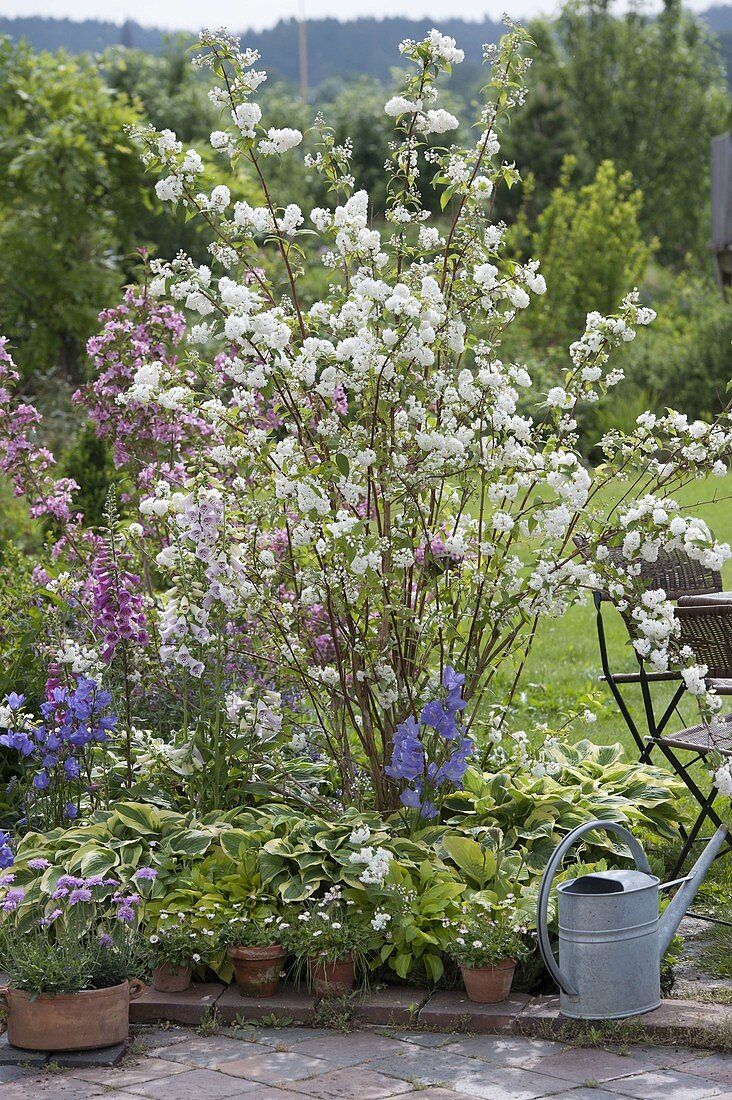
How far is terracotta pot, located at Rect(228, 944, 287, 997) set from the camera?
3725 millimetres

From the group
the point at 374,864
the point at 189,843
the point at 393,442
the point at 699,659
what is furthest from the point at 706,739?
the point at 189,843

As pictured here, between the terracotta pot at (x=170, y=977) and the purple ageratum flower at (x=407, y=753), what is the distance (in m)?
0.82

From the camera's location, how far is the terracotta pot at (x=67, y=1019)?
343 centimetres

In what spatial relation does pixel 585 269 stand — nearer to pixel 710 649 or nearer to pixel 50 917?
pixel 710 649

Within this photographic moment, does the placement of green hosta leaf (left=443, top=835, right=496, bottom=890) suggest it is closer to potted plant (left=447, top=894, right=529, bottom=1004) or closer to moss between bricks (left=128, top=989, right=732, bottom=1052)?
potted plant (left=447, top=894, right=529, bottom=1004)

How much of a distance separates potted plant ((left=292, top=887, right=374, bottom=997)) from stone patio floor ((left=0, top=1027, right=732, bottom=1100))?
0.16 m

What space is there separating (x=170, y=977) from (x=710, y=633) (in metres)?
1.78


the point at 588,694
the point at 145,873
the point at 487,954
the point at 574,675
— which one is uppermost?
the point at 574,675

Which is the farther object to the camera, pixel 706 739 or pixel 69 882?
pixel 706 739

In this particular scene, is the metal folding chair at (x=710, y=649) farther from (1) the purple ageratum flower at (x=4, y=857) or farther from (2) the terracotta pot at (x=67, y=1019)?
(1) the purple ageratum flower at (x=4, y=857)

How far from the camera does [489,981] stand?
3.64 meters

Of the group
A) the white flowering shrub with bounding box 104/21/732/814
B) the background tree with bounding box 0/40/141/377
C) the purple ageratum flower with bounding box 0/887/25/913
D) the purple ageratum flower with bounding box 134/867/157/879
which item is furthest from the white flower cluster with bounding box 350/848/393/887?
the background tree with bounding box 0/40/141/377

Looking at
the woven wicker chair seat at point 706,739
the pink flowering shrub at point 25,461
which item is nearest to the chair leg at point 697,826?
the woven wicker chair seat at point 706,739

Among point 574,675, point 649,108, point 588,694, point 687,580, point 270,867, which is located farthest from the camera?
point 649,108
